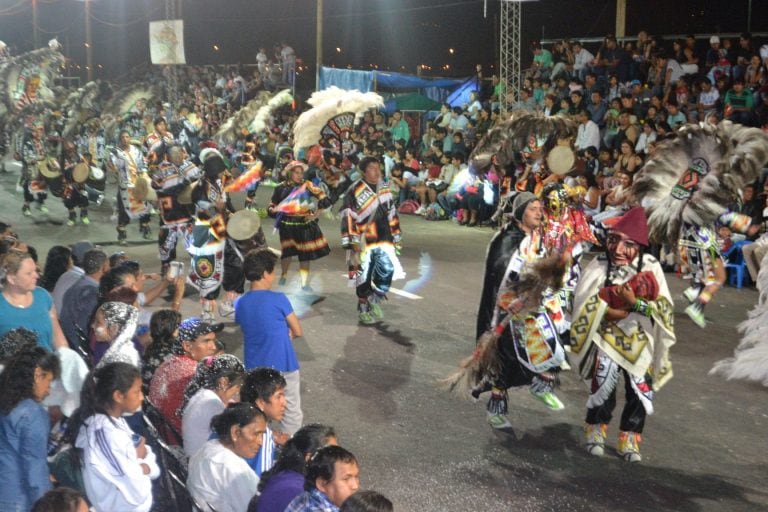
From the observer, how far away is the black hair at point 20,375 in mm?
3975

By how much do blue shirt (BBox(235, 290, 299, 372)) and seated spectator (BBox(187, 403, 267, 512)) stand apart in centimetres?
170

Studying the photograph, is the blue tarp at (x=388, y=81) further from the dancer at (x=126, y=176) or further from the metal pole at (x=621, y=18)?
the dancer at (x=126, y=176)

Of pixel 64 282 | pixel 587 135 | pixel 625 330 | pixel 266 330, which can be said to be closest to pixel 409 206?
pixel 587 135

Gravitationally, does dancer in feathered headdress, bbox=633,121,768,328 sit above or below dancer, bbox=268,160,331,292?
above

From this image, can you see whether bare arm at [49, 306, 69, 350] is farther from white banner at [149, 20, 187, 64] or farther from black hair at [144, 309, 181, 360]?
white banner at [149, 20, 187, 64]

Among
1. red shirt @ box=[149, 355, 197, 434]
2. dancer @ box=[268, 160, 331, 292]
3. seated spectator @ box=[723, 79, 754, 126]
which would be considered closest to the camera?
red shirt @ box=[149, 355, 197, 434]

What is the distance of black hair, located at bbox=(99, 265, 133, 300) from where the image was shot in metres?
5.94

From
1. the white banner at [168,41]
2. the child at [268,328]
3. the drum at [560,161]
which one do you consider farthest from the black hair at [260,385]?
the white banner at [168,41]

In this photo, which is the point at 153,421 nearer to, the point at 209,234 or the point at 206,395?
the point at 206,395

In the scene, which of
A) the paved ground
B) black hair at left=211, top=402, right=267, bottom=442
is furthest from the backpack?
black hair at left=211, top=402, right=267, bottom=442

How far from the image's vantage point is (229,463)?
3.89 m

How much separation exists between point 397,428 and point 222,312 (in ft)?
13.0

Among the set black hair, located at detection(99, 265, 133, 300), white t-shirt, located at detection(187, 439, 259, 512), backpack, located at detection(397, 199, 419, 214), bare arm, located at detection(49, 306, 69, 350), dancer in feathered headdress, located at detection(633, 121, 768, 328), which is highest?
dancer in feathered headdress, located at detection(633, 121, 768, 328)

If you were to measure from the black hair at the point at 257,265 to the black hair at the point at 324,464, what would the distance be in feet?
8.38
